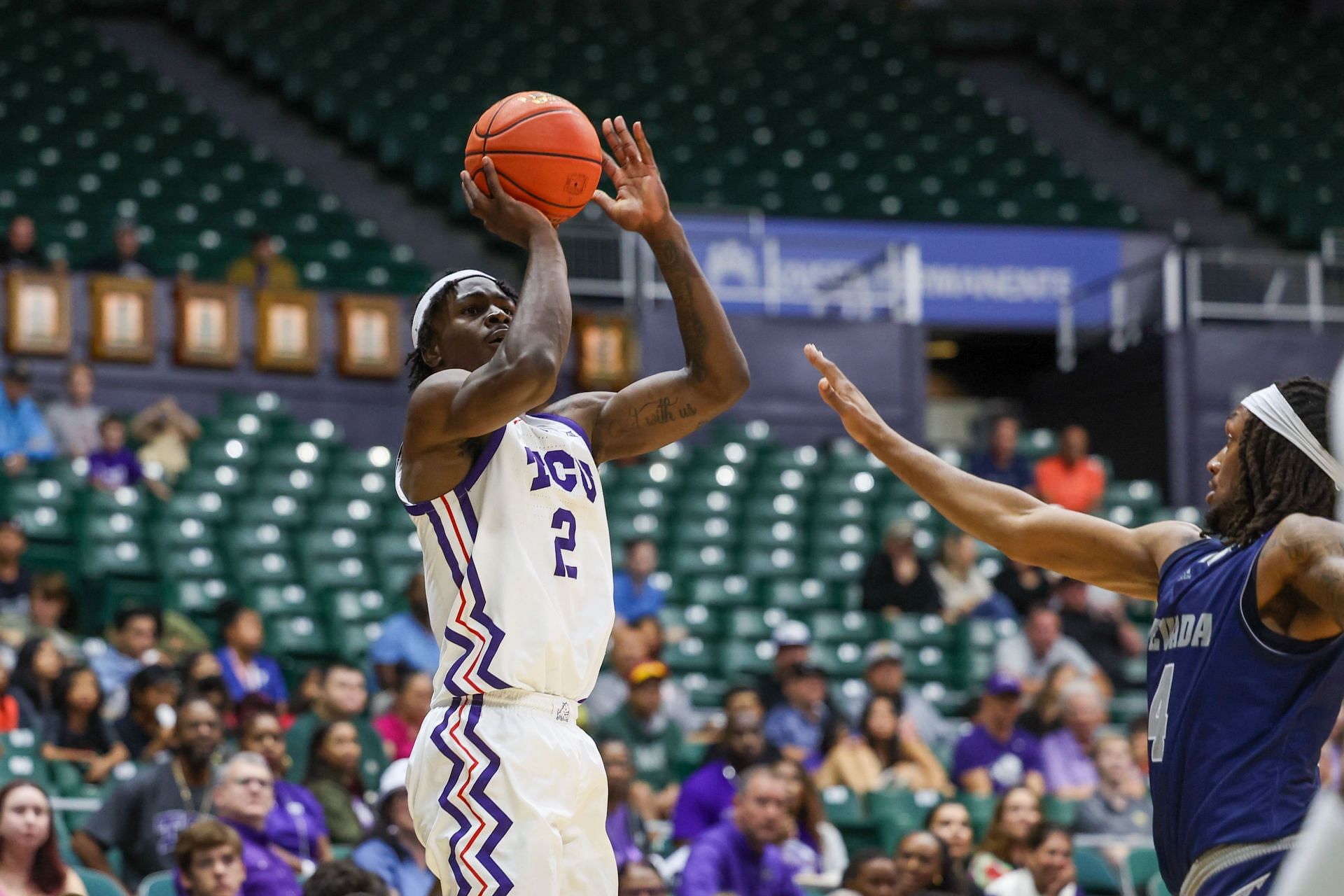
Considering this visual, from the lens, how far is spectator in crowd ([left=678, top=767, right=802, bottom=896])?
786cm

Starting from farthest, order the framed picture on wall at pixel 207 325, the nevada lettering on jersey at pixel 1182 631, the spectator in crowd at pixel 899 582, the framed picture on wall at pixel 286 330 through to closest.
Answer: the framed picture on wall at pixel 286 330 < the framed picture on wall at pixel 207 325 < the spectator in crowd at pixel 899 582 < the nevada lettering on jersey at pixel 1182 631

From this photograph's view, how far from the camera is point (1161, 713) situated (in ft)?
11.9

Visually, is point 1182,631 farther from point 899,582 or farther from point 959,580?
point 959,580

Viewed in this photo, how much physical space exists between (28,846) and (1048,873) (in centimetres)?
415

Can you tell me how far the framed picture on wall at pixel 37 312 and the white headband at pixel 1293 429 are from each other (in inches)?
464

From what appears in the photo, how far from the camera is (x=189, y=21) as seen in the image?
66.7 feet

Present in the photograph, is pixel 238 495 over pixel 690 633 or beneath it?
over

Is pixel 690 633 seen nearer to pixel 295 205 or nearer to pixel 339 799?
pixel 339 799

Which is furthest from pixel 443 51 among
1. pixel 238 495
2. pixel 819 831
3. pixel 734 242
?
pixel 819 831

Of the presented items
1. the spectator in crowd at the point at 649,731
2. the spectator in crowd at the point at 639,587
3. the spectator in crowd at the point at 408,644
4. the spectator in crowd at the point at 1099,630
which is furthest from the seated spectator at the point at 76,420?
the spectator in crowd at the point at 1099,630

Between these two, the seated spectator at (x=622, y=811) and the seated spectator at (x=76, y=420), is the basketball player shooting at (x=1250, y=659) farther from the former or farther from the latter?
the seated spectator at (x=76, y=420)

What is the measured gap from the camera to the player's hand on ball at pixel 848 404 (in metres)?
4.35

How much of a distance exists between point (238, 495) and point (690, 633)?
3.16 meters

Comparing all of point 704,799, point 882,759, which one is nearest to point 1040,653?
point 882,759
